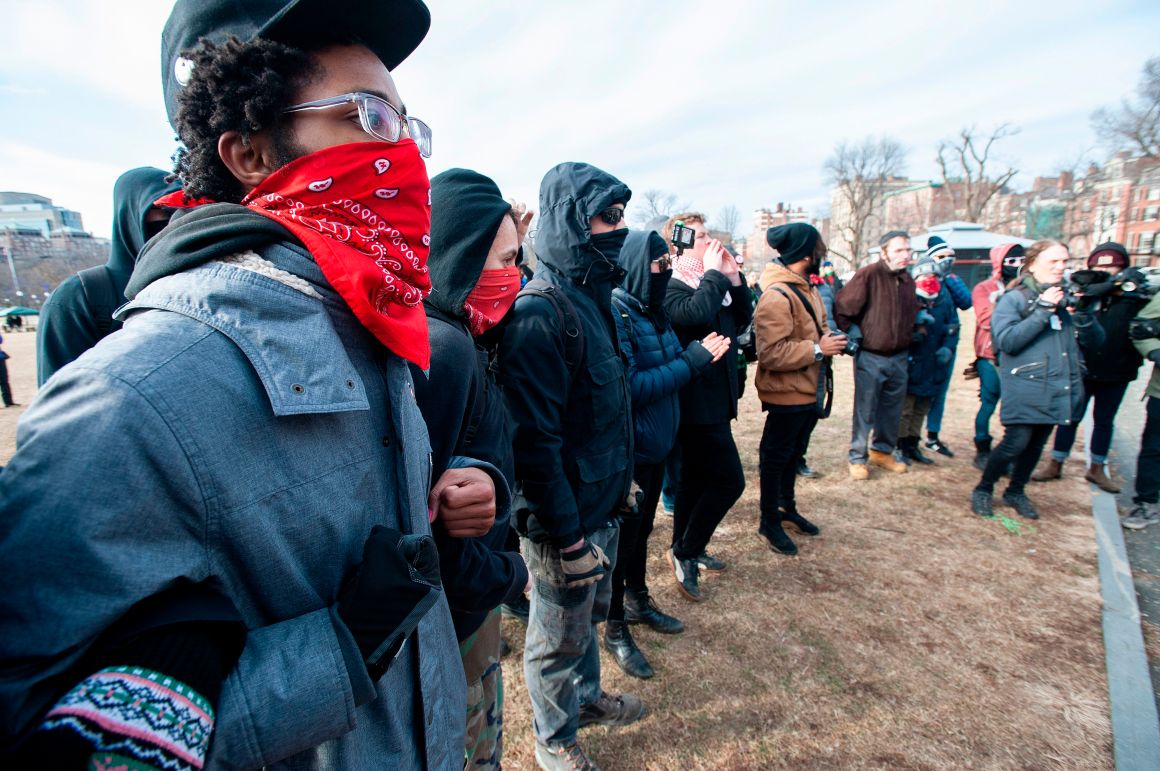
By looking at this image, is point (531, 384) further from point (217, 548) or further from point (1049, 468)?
point (1049, 468)

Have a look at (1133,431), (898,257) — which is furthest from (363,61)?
(1133,431)

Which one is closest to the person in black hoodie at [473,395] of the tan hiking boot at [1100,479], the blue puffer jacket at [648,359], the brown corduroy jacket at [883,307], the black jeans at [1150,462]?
the blue puffer jacket at [648,359]

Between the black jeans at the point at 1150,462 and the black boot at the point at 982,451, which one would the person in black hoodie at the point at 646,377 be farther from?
the black boot at the point at 982,451

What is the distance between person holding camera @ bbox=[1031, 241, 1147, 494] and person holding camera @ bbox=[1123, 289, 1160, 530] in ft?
1.01

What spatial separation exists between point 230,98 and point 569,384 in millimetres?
1562

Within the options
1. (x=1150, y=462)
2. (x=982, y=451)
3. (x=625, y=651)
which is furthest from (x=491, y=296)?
(x=982, y=451)

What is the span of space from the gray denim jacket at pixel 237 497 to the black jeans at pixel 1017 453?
5552 mm

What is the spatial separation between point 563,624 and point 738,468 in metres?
1.81

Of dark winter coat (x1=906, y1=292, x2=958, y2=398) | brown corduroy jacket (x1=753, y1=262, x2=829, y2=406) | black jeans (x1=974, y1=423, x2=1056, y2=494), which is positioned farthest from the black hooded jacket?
dark winter coat (x1=906, y1=292, x2=958, y2=398)

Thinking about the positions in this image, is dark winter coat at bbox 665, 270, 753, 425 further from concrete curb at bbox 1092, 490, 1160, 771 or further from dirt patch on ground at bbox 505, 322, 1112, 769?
concrete curb at bbox 1092, 490, 1160, 771

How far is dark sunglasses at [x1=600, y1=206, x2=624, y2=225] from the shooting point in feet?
8.46

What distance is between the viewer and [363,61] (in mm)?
1032

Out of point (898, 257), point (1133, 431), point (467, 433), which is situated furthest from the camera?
point (1133, 431)

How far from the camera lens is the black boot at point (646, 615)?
3.43 m
